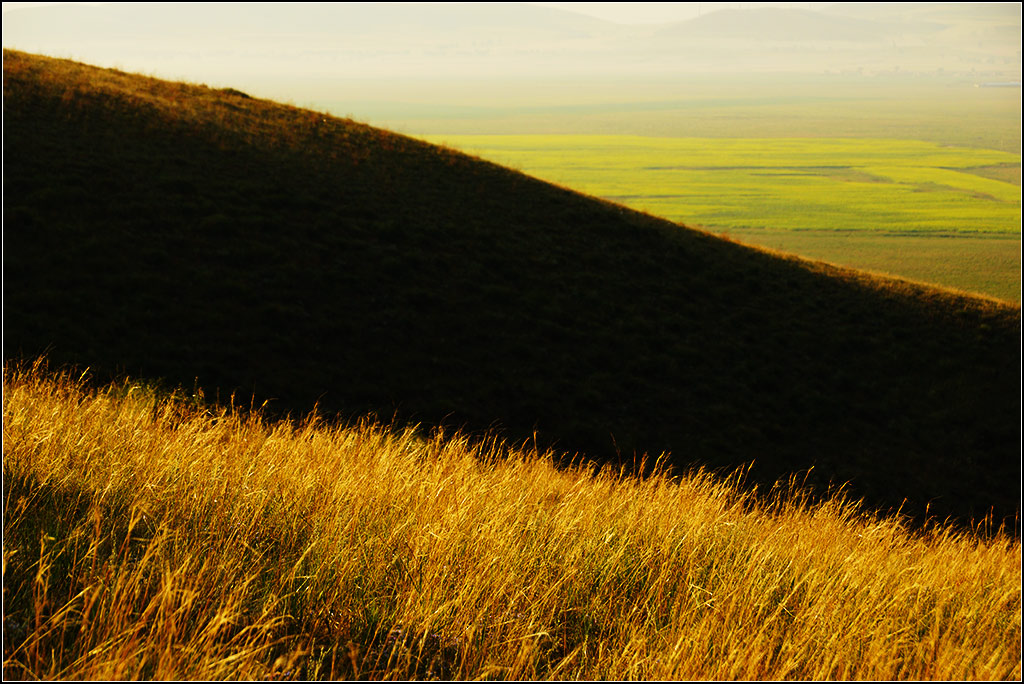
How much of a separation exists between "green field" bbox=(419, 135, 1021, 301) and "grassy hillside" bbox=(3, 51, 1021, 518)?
5.29 meters

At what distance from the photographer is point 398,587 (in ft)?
9.72

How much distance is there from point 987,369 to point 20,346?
21.0 metres

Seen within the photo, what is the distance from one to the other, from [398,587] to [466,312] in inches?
536

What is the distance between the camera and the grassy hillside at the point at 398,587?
8.03 feet

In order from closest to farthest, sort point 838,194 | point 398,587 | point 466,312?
1. point 398,587
2. point 466,312
3. point 838,194


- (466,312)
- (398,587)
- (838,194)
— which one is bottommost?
(466,312)

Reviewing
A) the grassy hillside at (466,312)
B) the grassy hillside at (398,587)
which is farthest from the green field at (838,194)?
the grassy hillside at (398,587)

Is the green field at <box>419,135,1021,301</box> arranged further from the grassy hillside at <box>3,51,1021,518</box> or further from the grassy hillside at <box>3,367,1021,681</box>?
the grassy hillside at <box>3,367,1021,681</box>

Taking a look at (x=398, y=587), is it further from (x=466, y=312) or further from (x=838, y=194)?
(x=838, y=194)

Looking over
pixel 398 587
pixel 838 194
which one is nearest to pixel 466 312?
pixel 398 587

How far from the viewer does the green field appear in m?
27.2

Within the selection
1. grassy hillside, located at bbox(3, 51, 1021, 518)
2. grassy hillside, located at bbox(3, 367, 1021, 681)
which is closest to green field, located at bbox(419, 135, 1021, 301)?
grassy hillside, located at bbox(3, 51, 1021, 518)

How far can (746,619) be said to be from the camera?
3.08 meters

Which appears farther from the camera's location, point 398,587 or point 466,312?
point 466,312
